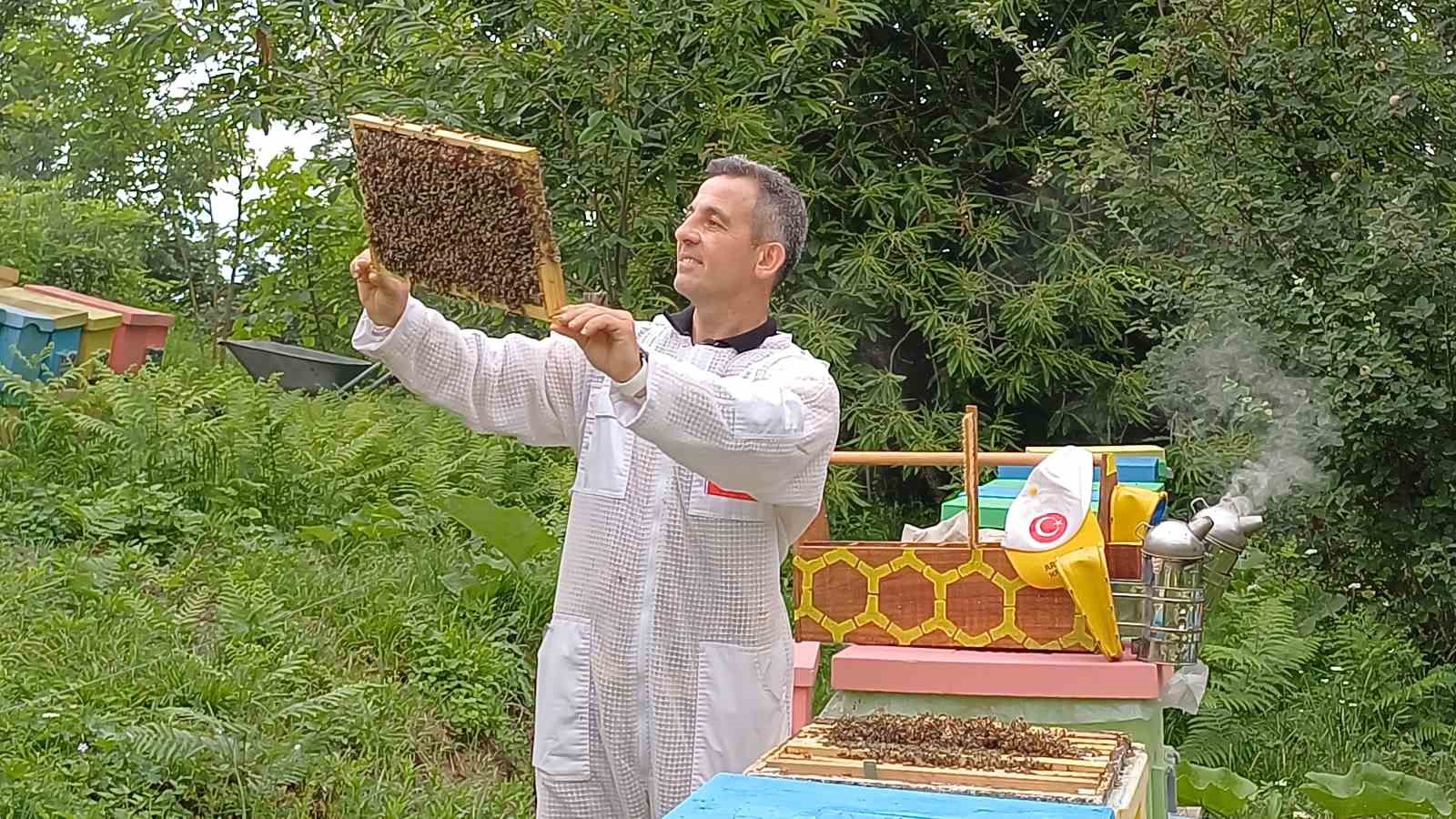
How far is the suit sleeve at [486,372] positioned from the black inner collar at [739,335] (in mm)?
187

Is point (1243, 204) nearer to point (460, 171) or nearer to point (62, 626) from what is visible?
point (460, 171)

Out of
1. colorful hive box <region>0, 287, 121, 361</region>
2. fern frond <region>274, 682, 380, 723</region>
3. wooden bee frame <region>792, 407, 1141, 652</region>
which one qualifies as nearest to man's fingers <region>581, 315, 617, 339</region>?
wooden bee frame <region>792, 407, 1141, 652</region>

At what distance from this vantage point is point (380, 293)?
2.55 metres

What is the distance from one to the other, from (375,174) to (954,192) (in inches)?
174

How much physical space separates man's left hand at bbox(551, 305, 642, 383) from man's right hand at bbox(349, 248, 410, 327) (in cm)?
37

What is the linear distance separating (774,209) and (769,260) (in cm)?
9

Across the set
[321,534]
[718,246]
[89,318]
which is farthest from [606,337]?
[89,318]

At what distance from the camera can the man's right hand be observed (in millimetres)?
2541

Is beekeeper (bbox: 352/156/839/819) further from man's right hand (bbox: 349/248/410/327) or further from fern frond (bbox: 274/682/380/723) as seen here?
fern frond (bbox: 274/682/380/723)

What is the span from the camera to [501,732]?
15.4 feet

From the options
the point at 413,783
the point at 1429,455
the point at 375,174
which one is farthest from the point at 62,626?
the point at 1429,455

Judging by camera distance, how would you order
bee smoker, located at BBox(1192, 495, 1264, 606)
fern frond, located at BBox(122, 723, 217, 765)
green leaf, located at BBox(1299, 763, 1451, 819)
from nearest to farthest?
1. bee smoker, located at BBox(1192, 495, 1264, 606)
2. fern frond, located at BBox(122, 723, 217, 765)
3. green leaf, located at BBox(1299, 763, 1451, 819)

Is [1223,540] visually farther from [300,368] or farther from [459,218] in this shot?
[300,368]

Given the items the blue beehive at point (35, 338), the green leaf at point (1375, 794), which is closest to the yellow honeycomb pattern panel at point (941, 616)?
the green leaf at point (1375, 794)
